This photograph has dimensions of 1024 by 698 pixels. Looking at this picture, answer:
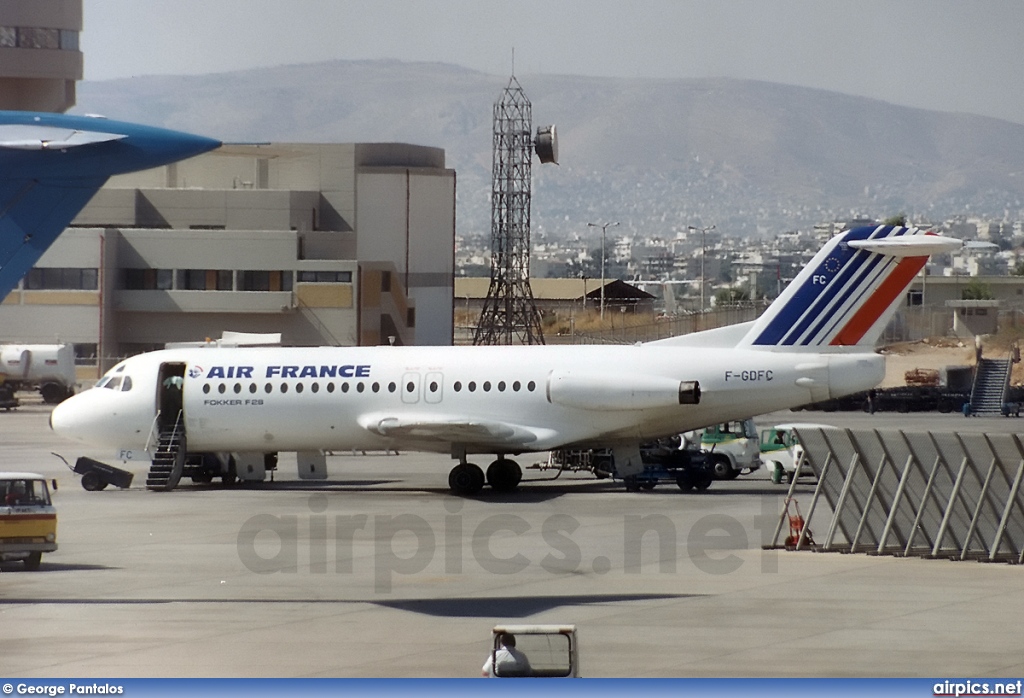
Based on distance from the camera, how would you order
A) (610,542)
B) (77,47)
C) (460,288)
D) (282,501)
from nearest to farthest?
(610,542) < (282,501) < (77,47) < (460,288)

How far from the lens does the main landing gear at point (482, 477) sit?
3938 cm

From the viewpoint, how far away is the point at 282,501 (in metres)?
37.8

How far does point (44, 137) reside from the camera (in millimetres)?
21078

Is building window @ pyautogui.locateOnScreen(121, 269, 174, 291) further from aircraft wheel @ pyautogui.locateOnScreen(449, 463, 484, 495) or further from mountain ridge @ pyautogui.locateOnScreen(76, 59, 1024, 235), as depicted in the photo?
aircraft wheel @ pyautogui.locateOnScreen(449, 463, 484, 495)

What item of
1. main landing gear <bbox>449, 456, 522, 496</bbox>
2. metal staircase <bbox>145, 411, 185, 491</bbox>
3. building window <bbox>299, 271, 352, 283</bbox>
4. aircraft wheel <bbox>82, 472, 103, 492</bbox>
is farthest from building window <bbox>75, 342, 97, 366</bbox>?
main landing gear <bbox>449, 456, 522, 496</bbox>

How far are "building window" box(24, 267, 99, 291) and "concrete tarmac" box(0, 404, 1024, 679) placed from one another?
4694 cm

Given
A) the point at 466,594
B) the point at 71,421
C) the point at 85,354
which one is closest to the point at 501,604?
the point at 466,594

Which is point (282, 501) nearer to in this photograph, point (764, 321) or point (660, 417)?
point (660, 417)

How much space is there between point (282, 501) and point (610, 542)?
11867 millimetres

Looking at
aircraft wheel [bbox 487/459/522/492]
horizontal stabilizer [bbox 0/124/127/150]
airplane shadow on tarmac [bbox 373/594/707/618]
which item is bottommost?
aircraft wheel [bbox 487/459/522/492]

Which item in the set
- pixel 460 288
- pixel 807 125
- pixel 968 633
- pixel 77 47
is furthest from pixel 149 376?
pixel 460 288

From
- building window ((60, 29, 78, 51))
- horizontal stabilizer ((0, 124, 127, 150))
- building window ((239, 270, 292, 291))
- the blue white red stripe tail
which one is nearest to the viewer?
horizontal stabilizer ((0, 124, 127, 150))

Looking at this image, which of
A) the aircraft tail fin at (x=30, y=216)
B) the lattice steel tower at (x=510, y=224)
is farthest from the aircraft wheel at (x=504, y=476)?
the lattice steel tower at (x=510, y=224)

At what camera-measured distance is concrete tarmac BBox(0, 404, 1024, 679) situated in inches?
709
